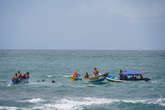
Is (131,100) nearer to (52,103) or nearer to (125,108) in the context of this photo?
(125,108)

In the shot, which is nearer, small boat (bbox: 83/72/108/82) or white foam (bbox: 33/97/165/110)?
white foam (bbox: 33/97/165/110)

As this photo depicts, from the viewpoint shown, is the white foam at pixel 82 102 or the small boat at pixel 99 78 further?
the small boat at pixel 99 78

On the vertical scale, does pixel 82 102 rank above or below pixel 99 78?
below

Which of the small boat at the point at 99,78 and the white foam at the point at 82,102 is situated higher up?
the small boat at the point at 99,78

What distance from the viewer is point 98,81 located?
116ft

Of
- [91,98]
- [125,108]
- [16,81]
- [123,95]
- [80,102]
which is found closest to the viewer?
[125,108]

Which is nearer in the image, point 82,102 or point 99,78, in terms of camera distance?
point 82,102

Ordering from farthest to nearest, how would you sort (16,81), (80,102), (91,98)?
(16,81), (91,98), (80,102)

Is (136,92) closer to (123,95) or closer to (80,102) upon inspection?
(123,95)

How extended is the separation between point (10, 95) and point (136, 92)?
50.1ft

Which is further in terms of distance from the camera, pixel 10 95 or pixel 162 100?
pixel 10 95

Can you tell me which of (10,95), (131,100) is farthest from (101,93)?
(10,95)

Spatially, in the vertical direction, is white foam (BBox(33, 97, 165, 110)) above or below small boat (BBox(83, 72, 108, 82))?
below

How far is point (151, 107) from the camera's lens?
2214 centimetres
